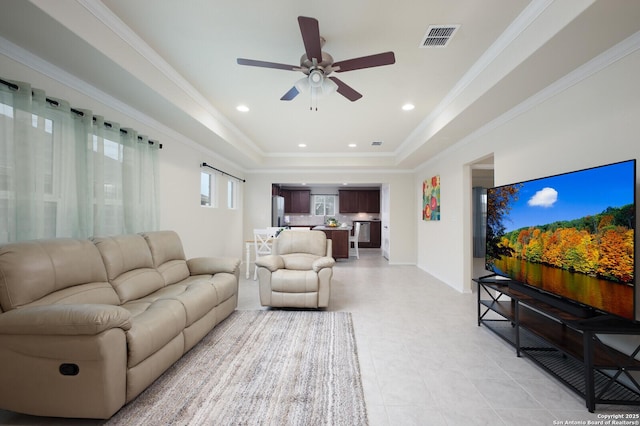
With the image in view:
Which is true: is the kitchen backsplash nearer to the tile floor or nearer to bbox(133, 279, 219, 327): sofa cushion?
the tile floor

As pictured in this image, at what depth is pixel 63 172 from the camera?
2.32 m

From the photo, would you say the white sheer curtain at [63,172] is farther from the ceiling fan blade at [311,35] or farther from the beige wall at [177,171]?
the ceiling fan blade at [311,35]

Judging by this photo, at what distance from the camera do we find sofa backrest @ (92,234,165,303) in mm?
2336

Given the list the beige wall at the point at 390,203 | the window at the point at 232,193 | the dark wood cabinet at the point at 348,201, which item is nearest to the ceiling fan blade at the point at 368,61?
the window at the point at 232,193

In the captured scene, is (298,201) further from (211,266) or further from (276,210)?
(211,266)

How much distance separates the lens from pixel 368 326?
308 cm

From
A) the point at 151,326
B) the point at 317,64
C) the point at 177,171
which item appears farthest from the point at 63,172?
the point at 317,64

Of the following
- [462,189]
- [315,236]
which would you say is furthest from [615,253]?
[315,236]

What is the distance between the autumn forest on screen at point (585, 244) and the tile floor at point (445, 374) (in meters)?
0.87

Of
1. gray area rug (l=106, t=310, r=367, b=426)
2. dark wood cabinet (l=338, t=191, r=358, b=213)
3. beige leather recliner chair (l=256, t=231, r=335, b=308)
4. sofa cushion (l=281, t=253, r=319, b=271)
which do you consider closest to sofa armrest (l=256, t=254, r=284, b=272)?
beige leather recliner chair (l=256, t=231, r=335, b=308)

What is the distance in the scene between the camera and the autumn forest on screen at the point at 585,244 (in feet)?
5.44

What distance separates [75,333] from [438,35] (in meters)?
3.20

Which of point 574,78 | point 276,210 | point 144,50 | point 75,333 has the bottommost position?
point 75,333

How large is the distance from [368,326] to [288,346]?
970mm
